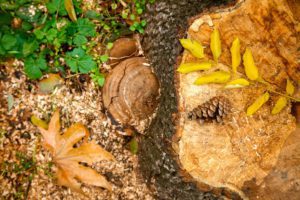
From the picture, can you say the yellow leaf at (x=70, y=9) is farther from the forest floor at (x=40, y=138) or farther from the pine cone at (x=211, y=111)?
the pine cone at (x=211, y=111)

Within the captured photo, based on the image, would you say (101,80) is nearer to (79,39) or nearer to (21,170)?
(79,39)

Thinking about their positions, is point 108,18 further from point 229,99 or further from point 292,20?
point 292,20

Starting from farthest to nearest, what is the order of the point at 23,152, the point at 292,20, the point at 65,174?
1. the point at 23,152
2. the point at 65,174
3. the point at 292,20

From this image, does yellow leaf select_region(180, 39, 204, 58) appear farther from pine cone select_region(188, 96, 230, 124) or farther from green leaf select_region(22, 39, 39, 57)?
green leaf select_region(22, 39, 39, 57)

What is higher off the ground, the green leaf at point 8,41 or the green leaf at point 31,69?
the green leaf at point 8,41

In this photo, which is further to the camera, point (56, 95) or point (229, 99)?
point (56, 95)

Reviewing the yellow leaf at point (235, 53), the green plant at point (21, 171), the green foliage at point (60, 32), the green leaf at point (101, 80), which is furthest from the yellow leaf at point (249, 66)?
the green plant at point (21, 171)

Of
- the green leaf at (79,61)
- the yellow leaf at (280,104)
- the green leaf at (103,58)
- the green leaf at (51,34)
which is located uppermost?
the green leaf at (51,34)

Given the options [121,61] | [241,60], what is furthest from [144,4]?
[241,60]
